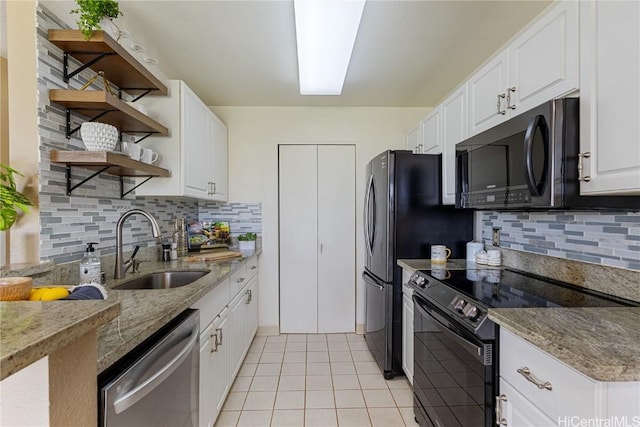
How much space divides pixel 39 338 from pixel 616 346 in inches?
48.9

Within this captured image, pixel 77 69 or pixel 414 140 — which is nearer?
pixel 77 69

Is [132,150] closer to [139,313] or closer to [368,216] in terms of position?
[139,313]

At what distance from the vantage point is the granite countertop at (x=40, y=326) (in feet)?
1.22

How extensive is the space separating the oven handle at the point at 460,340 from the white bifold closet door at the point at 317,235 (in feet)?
5.16

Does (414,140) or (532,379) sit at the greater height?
(414,140)

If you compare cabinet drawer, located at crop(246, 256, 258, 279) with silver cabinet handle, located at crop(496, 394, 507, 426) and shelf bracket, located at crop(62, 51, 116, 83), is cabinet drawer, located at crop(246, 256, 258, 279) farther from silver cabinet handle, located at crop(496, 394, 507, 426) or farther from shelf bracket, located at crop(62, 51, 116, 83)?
silver cabinet handle, located at crop(496, 394, 507, 426)

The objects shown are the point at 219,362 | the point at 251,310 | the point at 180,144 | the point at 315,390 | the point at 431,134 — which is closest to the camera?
the point at 219,362

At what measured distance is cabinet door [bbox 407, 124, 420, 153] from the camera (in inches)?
109

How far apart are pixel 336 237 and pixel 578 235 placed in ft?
6.78

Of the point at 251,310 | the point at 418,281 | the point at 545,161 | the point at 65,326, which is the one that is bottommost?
the point at 251,310

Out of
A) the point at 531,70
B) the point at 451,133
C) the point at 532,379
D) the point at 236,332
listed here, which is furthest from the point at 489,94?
the point at 236,332

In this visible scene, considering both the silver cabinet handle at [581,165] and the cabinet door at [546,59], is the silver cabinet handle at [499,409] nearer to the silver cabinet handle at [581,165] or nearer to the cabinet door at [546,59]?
the silver cabinet handle at [581,165]

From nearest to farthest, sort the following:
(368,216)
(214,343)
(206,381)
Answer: (206,381) < (214,343) < (368,216)

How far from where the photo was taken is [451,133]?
84.6 inches
